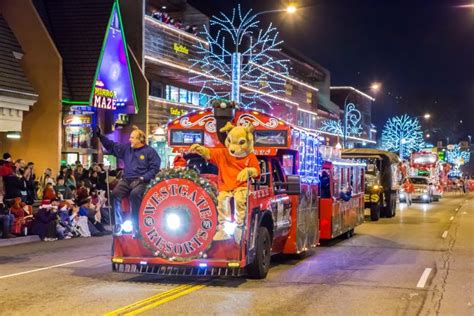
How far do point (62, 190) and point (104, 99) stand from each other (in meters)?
7.60

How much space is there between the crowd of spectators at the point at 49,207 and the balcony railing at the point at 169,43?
11515 millimetres

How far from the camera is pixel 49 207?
17531mm

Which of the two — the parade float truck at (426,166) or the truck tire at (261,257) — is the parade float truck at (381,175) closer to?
the truck tire at (261,257)

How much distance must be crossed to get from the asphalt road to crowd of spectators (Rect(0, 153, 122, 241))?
1.80 meters

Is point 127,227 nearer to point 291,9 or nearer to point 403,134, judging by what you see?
point 291,9

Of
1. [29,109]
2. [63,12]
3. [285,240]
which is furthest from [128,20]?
[285,240]

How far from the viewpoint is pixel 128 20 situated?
29.8 meters

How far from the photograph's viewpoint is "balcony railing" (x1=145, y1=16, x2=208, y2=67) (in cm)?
3042

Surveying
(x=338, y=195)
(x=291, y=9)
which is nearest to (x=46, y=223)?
(x=338, y=195)

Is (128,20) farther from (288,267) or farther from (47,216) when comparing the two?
(288,267)

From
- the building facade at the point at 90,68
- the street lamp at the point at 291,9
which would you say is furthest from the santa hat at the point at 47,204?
the street lamp at the point at 291,9

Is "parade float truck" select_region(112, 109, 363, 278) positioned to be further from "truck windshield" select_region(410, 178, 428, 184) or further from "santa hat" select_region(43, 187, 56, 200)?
"truck windshield" select_region(410, 178, 428, 184)

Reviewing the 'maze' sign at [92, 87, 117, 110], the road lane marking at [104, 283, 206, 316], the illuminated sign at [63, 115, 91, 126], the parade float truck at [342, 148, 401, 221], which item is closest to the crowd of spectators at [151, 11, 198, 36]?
the 'maze' sign at [92, 87, 117, 110]

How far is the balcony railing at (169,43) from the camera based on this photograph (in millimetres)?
30422
